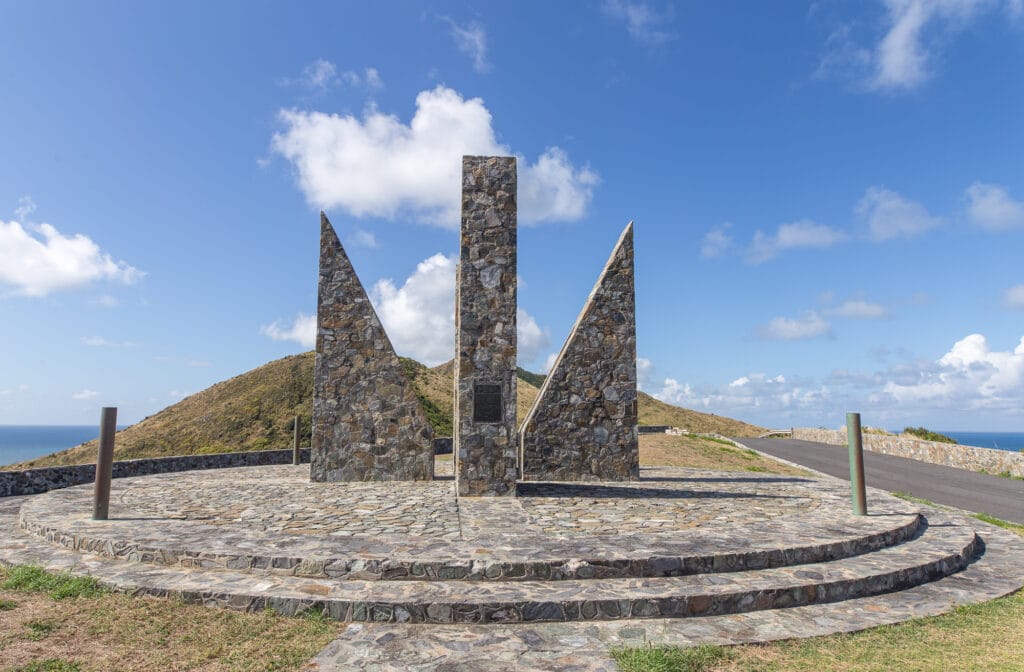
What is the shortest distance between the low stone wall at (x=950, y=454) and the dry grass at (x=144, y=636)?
19.6m

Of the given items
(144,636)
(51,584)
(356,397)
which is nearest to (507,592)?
(144,636)

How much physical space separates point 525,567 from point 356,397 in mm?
7197

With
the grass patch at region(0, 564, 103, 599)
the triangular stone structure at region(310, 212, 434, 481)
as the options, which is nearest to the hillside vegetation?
the triangular stone structure at region(310, 212, 434, 481)

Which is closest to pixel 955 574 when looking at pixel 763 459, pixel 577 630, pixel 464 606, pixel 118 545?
pixel 577 630

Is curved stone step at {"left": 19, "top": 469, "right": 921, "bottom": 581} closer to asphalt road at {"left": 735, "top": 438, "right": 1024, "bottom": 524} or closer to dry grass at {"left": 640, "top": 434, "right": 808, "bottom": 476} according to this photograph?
asphalt road at {"left": 735, "top": 438, "right": 1024, "bottom": 524}

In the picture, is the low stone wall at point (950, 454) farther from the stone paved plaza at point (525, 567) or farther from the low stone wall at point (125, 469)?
the low stone wall at point (125, 469)

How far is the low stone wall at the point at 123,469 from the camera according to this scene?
11.1 m

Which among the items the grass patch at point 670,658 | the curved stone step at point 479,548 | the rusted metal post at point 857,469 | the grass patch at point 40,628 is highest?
the rusted metal post at point 857,469

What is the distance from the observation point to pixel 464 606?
15.4 feet

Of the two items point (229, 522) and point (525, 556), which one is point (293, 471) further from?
point (525, 556)

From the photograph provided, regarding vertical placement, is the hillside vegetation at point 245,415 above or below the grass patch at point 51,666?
above

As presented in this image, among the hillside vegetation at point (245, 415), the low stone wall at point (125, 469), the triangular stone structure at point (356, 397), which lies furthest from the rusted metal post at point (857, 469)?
the hillside vegetation at point (245, 415)

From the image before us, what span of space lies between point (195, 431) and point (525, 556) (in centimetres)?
2843

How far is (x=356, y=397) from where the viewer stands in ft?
38.1
